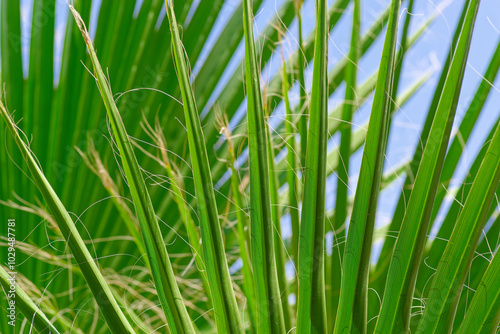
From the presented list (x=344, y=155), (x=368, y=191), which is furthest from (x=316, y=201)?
(x=344, y=155)

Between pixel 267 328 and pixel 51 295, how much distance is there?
1.69 feet

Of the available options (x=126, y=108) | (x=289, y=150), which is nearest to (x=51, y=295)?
(x=126, y=108)

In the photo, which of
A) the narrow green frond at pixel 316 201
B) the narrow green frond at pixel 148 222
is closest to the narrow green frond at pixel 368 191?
the narrow green frond at pixel 316 201

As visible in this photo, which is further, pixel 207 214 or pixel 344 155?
pixel 344 155

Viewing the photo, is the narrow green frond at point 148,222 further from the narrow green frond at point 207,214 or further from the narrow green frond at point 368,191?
the narrow green frond at point 368,191

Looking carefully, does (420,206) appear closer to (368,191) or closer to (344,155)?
(368,191)

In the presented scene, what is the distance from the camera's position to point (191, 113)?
43 cm

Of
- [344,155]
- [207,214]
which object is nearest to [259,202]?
[207,214]

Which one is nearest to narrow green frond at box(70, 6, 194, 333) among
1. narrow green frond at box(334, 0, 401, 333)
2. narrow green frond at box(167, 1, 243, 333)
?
narrow green frond at box(167, 1, 243, 333)

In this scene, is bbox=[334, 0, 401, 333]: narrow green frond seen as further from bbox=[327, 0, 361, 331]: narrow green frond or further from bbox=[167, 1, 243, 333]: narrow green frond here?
bbox=[327, 0, 361, 331]: narrow green frond

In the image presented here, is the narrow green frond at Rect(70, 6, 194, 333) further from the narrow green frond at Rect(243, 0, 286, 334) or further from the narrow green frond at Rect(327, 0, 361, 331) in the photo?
the narrow green frond at Rect(327, 0, 361, 331)

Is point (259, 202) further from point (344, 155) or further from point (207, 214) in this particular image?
point (344, 155)

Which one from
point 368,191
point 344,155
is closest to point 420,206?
point 368,191

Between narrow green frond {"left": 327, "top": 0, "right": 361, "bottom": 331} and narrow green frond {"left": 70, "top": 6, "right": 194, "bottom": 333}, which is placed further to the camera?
narrow green frond {"left": 327, "top": 0, "right": 361, "bottom": 331}
